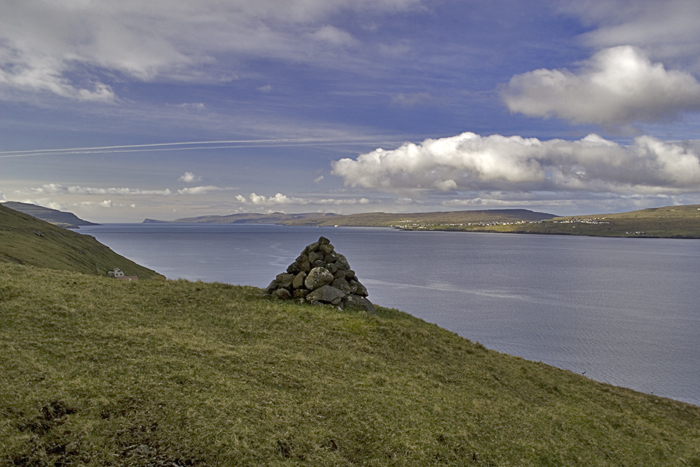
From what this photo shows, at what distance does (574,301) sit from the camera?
8994cm

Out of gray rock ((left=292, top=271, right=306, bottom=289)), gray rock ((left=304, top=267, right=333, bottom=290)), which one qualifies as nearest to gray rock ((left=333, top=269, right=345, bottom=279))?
gray rock ((left=304, top=267, right=333, bottom=290))

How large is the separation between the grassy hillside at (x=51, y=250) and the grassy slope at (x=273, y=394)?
119 ft

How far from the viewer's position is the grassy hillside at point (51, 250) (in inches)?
2376

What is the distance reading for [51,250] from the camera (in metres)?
75.4

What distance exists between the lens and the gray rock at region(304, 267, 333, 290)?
106 feet

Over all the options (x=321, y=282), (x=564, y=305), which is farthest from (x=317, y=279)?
(x=564, y=305)

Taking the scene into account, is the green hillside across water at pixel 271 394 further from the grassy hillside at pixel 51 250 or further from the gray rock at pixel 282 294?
the grassy hillside at pixel 51 250

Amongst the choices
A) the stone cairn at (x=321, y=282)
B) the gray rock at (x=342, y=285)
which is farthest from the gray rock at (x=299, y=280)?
the gray rock at (x=342, y=285)

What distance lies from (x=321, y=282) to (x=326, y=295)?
52.3 inches

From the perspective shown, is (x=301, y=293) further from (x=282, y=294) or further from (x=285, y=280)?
(x=285, y=280)

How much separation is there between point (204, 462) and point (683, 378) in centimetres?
5070

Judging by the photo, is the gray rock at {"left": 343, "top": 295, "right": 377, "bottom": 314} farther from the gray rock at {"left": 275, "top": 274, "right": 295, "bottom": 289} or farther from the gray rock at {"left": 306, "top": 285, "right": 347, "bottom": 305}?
the gray rock at {"left": 275, "top": 274, "right": 295, "bottom": 289}

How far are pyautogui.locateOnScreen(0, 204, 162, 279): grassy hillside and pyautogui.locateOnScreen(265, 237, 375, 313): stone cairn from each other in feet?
132

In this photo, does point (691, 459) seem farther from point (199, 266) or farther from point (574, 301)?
point (199, 266)
